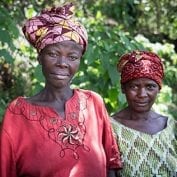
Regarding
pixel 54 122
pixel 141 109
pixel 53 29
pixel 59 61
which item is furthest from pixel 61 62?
pixel 141 109

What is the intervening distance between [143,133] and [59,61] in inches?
29.3

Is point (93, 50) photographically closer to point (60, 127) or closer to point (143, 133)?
point (143, 133)

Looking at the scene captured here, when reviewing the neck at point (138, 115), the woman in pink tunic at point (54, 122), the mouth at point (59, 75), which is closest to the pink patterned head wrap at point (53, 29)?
the woman in pink tunic at point (54, 122)

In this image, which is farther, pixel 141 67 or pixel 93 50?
pixel 93 50

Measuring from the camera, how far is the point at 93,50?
4211 millimetres

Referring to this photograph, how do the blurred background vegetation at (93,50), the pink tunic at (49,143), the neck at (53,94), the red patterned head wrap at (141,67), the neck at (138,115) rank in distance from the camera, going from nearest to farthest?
the pink tunic at (49,143)
the neck at (53,94)
the red patterned head wrap at (141,67)
the neck at (138,115)
the blurred background vegetation at (93,50)

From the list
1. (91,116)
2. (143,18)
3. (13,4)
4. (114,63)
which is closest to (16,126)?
(91,116)

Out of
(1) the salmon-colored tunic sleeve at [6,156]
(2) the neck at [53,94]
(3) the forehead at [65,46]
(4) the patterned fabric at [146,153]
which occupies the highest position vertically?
(3) the forehead at [65,46]

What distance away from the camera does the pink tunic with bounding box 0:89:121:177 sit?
2.63 metres

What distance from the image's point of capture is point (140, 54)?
3125mm

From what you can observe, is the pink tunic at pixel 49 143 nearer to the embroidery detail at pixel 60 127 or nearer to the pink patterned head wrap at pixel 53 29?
the embroidery detail at pixel 60 127

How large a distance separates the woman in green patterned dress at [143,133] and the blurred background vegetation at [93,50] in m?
0.94

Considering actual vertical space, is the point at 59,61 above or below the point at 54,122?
above

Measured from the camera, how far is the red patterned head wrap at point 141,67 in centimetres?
305
